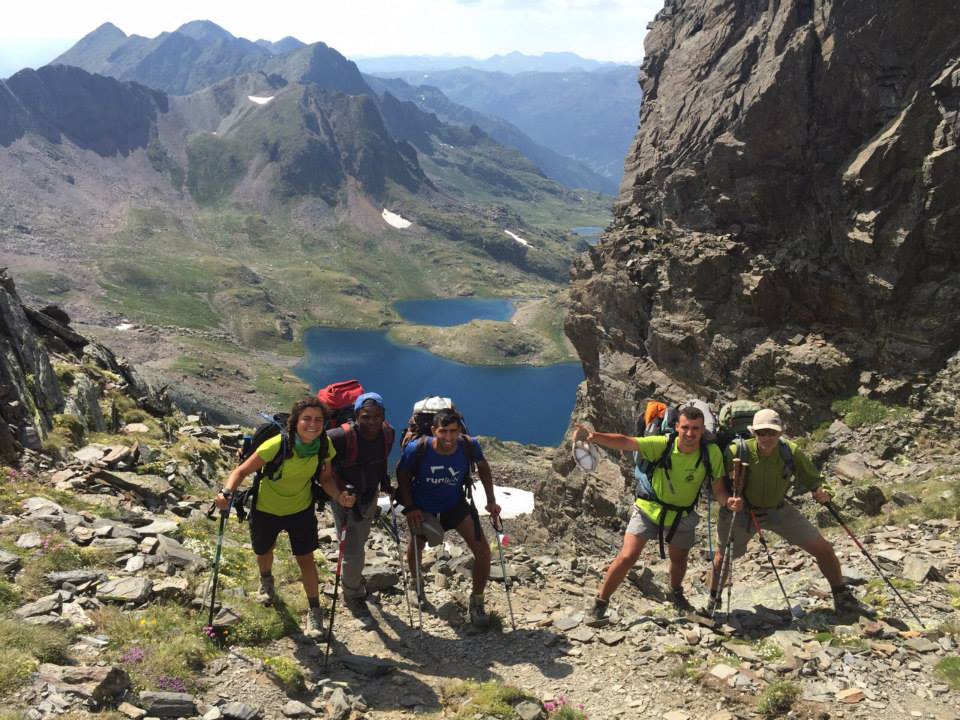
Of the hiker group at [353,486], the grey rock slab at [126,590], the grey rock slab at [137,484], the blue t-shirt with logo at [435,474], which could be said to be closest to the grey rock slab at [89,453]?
the grey rock slab at [137,484]

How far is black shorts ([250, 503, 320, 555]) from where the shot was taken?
11.3m

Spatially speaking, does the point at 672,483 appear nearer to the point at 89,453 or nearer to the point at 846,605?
the point at 846,605

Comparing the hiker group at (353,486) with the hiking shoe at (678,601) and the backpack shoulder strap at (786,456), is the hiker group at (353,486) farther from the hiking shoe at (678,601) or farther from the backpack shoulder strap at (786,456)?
the backpack shoulder strap at (786,456)

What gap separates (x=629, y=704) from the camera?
991 cm

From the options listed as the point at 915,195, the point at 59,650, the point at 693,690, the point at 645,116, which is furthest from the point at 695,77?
the point at 59,650

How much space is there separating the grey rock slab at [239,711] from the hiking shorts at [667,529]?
6.95 metres

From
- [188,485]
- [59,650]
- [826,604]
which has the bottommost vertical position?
[188,485]

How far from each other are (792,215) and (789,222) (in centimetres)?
41

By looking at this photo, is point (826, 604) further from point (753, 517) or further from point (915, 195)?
point (915, 195)

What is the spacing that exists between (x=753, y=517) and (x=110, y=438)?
21190 millimetres

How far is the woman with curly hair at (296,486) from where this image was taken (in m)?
10.5

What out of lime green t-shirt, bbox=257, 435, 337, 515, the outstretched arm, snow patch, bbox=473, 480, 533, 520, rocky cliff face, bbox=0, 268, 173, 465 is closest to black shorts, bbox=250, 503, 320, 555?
lime green t-shirt, bbox=257, 435, 337, 515

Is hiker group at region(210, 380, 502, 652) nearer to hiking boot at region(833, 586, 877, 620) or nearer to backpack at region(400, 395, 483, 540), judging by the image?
backpack at region(400, 395, 483, 540)

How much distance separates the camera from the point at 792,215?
36.4m
